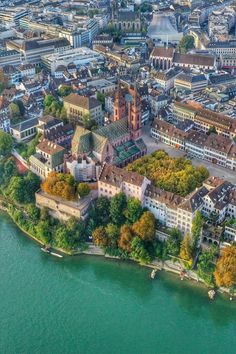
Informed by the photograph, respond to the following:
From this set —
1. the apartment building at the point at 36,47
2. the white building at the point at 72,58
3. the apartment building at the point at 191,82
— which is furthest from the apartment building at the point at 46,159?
the apartment building at the point at 36,47

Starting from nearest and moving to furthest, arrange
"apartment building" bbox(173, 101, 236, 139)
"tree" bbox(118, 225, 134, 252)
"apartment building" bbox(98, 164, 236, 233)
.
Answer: "apartment building" bbox(98, 164, 236, 233), "tree" bbox(118, 225, 134, 252), "apartment building" bbox(173, 101, 236, 139)

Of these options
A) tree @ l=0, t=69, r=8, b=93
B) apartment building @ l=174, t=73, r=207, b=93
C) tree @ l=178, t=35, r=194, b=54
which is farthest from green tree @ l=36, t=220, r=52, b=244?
tree @ l=178, t=35, r=194, b=54

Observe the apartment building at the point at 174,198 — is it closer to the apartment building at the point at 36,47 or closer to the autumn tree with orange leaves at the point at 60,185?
the autumn tree with orange leaves at the point at 60,185

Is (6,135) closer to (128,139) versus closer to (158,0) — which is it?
(128,139)

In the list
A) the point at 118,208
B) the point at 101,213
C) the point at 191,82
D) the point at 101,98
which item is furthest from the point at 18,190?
the point at 191,82

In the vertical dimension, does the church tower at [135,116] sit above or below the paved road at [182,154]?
above

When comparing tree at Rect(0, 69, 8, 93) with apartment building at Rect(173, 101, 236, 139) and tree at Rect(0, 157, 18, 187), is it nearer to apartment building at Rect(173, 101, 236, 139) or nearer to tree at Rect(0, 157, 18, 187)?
tree at Rect(0, 157, 18, 187)

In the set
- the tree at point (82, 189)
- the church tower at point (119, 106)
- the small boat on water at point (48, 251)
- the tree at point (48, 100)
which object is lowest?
the small boat on water at point (48, 251)
